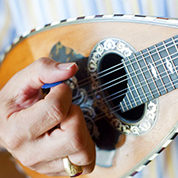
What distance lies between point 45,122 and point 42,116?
0.05ft

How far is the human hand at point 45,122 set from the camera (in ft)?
1.84

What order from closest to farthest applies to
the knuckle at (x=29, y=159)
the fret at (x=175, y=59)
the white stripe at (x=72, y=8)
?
1. the fret at (x=175, y=59)
2. the knuckle at (x=29, y=159)
3. the white stripe at (x=72, y=8)

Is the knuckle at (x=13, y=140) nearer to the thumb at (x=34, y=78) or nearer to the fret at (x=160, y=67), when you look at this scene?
the thumb at (x=34, y=78)

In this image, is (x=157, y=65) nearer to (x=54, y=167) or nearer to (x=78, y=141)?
(x=78, y=141)

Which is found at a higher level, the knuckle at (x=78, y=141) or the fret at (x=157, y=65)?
the fret at (x=157, y=65)

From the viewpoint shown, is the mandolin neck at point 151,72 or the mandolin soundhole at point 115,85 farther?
the mandolin soundhole at point 115,85

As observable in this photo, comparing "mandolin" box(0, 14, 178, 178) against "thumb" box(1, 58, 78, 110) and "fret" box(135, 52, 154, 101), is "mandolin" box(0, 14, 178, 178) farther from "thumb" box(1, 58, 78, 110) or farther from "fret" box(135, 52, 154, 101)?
"thumb" box(1, 58, 78, 110)

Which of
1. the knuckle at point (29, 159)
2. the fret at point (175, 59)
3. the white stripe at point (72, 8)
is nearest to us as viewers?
the fret at point (175, 59)

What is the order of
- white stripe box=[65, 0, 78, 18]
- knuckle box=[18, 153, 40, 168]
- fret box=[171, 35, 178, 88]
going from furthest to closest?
1. white stripe box=[65, 0, 78, 18]
2. knuckle box=[18, 153, 40, 168]
3. fret box=[171, 35, 178, 88]

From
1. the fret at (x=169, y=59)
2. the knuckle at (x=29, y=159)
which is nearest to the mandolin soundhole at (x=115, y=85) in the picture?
the fret at (x=169, y=59)

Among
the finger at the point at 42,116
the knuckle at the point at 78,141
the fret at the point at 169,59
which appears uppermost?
the fret at the point at 169,59

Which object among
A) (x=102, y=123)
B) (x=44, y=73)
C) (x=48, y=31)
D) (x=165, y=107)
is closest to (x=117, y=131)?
(x=102, y=123)

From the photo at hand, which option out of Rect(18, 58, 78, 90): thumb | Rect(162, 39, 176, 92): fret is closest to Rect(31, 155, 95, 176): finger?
Rect(18, 58, 78, 90): thumb

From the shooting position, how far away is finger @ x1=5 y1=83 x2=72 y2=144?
55 cm
